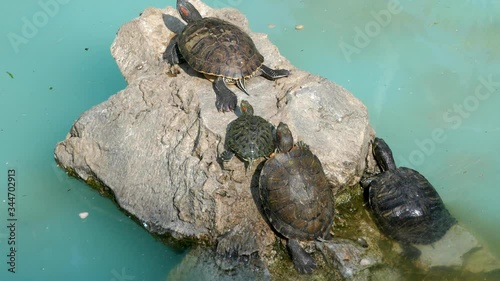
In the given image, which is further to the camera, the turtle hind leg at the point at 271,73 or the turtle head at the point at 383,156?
the turtle hind leg at the point at 271,73

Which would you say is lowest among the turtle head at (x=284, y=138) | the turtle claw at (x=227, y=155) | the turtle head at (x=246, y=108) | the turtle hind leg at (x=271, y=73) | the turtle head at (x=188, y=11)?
the turtle claw at (x=227, y=155)

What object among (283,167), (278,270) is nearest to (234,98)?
(283,167)

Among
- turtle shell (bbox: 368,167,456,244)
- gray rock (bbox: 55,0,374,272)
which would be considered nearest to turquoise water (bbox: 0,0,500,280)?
gray rock (bbox: 55,0,374,272)

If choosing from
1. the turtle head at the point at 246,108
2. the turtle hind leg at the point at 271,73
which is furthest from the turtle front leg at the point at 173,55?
the turtle head at the point at 246,108

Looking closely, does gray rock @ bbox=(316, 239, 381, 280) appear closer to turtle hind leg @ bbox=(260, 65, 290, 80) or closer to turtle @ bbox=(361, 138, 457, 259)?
turtle @ bbox=(361, 138, 457, 259)

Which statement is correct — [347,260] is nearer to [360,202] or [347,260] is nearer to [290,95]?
[360,202]

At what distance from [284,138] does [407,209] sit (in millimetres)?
1302

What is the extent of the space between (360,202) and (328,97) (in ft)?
3.41

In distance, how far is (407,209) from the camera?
442cm

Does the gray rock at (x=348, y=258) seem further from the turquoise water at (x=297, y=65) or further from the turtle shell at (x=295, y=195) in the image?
the turquoise water at (x=297, y=65)

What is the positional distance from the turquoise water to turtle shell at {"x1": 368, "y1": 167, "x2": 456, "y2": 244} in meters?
0.52

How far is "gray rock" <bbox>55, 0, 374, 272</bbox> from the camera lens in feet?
13.8

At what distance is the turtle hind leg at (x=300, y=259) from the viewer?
4016mm

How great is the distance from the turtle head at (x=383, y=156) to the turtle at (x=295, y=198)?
3.13 ft
